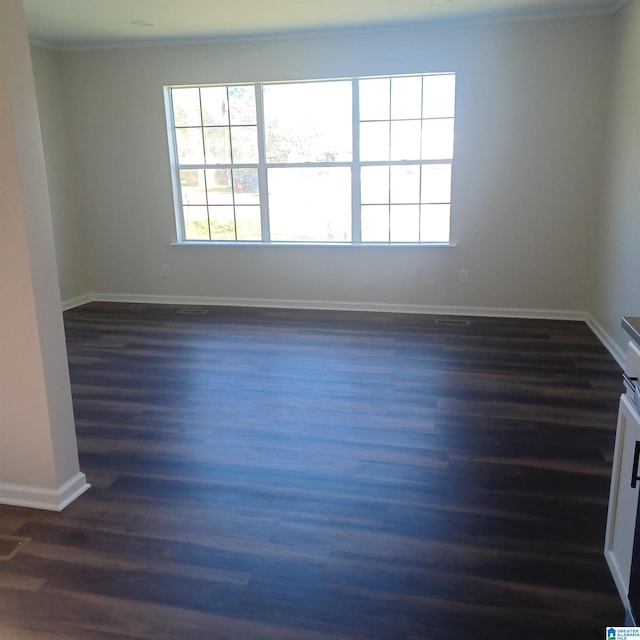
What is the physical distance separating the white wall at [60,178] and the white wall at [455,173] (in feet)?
0.32

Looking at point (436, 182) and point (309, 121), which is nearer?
point (436, 182)

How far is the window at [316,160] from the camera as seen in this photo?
5.33m

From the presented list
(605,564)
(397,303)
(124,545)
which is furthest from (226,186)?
(605,564)

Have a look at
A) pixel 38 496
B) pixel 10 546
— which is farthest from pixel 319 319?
pixel 10 546

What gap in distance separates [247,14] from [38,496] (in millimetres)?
3822

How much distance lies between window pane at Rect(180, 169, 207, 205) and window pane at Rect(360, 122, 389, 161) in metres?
1.68

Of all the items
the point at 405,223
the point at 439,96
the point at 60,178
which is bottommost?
the point at 405,223

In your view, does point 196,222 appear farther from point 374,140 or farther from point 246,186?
point 374,140

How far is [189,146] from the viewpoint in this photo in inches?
232

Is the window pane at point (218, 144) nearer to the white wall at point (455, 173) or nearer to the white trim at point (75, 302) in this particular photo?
the white wall at point (455, 173)

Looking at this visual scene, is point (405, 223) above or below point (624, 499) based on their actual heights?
above

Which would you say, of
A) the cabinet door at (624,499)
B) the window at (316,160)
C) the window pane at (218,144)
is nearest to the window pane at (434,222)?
the window at (316,160)

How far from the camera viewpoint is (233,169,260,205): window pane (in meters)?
5.80

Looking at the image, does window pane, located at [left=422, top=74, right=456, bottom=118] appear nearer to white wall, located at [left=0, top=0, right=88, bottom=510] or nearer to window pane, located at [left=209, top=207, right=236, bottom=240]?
window pane, located at [left=209, top=207, right=236, bottom=240]
